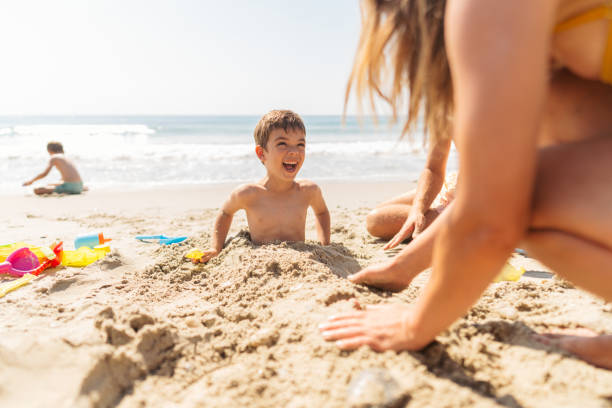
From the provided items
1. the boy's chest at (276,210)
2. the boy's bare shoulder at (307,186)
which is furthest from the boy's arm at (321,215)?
the boy's chest at (276,210)

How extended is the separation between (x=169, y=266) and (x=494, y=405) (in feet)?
7.09

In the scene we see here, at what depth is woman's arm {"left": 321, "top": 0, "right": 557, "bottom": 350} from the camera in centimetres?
91

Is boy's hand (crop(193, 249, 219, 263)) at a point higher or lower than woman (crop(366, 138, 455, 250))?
lower

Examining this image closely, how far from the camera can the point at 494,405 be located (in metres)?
1.19

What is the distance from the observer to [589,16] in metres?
1.07

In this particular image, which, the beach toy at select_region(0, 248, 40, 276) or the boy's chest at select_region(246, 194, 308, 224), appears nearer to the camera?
the beach toy at select_region(0, 248, 40, 276)

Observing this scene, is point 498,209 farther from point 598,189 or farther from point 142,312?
point 142,312

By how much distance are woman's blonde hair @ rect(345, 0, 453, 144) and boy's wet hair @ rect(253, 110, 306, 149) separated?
187 centimetres

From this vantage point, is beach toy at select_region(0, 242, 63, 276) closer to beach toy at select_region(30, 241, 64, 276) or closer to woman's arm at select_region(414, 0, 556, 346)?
beach toy at select_region(30, 241, 64, 276)

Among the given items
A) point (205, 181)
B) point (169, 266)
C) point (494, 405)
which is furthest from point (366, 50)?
point (205, 181)

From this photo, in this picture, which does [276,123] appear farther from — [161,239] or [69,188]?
[69,188]

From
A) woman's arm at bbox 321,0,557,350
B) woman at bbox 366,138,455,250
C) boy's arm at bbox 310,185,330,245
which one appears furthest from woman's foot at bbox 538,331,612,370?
boy's arm at bbox 310,185,330,245

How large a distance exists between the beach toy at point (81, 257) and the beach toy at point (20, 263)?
0.57 ft

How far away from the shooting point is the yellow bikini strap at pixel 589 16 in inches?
41.6
